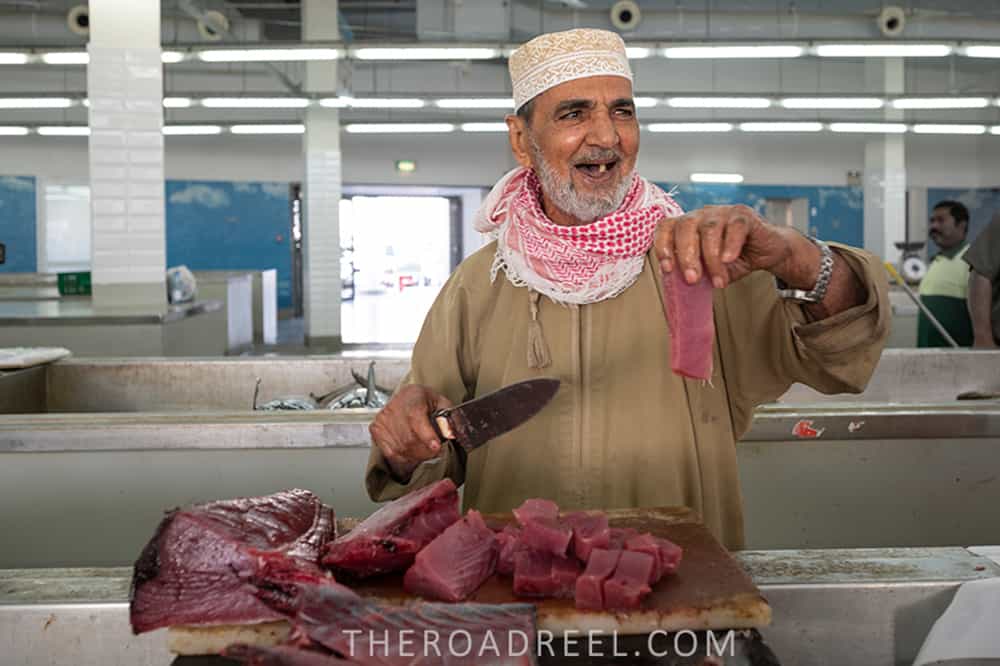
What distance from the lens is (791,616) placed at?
170 centimetres

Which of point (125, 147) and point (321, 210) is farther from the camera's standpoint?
point (321, 210)

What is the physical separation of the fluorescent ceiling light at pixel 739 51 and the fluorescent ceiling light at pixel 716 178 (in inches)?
418

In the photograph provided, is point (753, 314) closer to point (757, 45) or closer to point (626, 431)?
point (626, 431)

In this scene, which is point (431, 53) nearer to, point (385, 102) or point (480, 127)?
point (385, 102)

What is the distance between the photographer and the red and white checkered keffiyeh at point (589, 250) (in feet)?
7.22

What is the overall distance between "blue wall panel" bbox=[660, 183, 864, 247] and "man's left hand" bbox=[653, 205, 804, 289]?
65.6ft

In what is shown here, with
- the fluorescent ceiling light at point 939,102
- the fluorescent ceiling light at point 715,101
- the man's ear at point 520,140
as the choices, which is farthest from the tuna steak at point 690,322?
the fluorescent ceiling light at point 939,102

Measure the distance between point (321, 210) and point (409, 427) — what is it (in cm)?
1333

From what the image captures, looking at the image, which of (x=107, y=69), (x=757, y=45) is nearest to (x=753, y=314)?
(x=107, y=69)

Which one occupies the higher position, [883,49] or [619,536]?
[883,49]

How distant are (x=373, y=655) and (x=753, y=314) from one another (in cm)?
119

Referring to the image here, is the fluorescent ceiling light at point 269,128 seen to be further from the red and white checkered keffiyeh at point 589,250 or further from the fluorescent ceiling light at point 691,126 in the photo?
the red and white checkered keffiyeh at point 589,250

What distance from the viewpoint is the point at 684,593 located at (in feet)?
5.16

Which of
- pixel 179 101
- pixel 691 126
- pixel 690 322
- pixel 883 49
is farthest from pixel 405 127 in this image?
pixel 690 322
